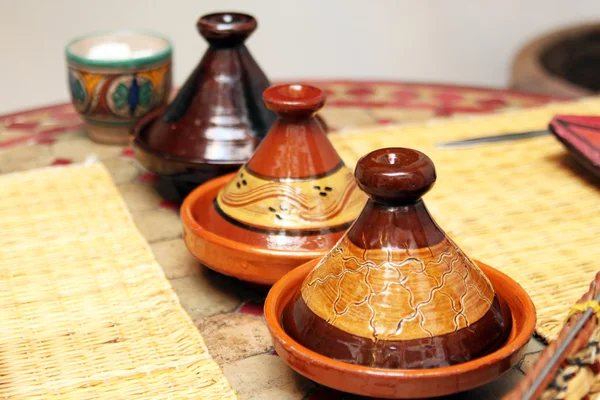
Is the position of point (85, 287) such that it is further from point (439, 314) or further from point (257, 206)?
point (439, 314)

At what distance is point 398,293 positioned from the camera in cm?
79

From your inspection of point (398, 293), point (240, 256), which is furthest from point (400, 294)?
point (240, 256)

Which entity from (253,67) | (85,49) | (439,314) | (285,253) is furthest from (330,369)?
(85,49)

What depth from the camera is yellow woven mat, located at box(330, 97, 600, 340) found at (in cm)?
108

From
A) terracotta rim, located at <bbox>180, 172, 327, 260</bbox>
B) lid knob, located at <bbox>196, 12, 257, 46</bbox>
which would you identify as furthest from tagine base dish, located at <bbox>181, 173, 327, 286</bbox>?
lid knob, located at <bbox>196, 12, 257, 46</bbox>

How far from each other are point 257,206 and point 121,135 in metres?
0.63

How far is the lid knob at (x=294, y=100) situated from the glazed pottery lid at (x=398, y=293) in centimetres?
23

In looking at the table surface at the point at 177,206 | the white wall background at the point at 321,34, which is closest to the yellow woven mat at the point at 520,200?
the table surface at the point at 177,206

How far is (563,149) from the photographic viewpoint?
4.92 ft

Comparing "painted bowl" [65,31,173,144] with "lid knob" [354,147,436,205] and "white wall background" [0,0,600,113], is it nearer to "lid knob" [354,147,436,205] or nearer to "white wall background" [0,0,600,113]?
"lid knob" [354,147,436,205]

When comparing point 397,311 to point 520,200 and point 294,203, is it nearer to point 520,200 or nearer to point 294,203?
point 294,203

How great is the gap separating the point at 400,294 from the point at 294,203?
0.28 metres

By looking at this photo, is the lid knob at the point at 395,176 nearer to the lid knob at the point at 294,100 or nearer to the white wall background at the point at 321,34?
the lid knob at the point at 294,100

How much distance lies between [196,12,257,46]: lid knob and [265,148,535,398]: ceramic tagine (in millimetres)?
522
